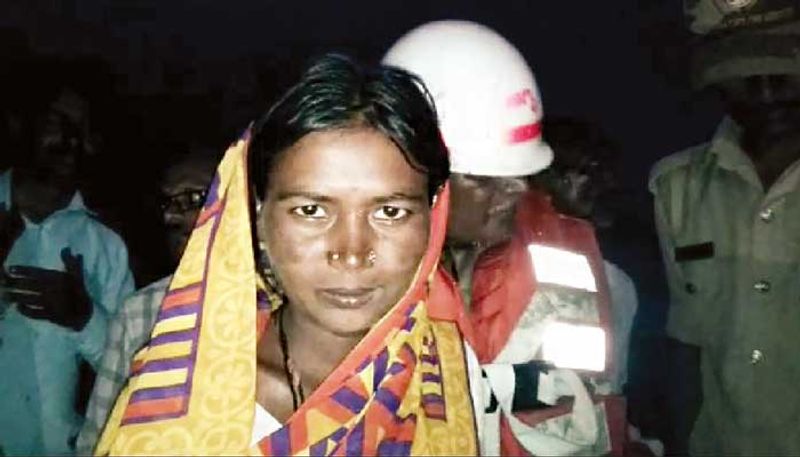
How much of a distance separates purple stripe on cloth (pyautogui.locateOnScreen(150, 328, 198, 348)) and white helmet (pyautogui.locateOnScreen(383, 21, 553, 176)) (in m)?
1.14

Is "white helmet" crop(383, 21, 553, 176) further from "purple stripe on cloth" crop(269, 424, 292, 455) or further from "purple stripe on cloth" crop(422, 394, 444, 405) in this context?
"purple stripe on cloth" crop(269, 424, 292, 455)

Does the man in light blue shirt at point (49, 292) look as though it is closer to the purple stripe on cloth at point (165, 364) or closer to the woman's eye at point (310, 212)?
the purple stripe on cloth at point (165, 364)

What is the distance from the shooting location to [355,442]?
1879 millimetres

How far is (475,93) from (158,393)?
54.0 inches

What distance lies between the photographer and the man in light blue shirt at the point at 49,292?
3676 millimetres

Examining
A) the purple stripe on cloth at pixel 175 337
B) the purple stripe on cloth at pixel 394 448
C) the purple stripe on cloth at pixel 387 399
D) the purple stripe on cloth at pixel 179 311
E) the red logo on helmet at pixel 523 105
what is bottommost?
the purple stripe on cloth at pixel 394 448

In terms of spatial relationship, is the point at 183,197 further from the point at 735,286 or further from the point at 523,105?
the point at 735,286

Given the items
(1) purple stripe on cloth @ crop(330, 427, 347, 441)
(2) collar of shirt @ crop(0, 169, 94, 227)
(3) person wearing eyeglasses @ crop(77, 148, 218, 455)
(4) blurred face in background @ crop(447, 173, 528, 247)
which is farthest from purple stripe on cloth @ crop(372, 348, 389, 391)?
(2) collar of shirt @ crop(0, 169, 94, 227)

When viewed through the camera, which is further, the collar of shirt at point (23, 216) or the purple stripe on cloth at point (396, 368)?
the collar of shirt at point (23, 216)

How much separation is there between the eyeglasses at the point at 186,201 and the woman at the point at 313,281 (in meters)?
1.62

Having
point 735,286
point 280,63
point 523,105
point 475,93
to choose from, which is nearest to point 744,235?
point 735,286

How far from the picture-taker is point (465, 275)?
106 inches

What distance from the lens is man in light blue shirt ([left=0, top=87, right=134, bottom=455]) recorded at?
12.1 ft

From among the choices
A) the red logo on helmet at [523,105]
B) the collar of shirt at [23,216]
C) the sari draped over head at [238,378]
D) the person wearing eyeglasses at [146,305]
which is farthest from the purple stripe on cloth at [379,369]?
the collar of shirt at [23,216]
